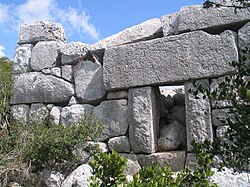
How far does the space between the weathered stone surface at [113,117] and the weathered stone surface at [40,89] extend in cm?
68

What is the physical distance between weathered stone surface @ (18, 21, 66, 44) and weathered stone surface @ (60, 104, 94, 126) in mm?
1378

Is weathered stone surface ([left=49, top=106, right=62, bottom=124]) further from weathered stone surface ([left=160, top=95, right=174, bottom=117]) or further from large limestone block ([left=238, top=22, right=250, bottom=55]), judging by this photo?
large limestone block ([left=238, top=22, right=250, bottom=55])

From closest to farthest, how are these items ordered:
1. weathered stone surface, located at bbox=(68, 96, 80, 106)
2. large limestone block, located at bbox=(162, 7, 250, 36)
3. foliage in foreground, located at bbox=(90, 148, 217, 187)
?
1. foliage in foreground, located at bbox=(90, 148, 217, 187)
2. large limestone block, located at bbox=(162, 7, 250, 36)
3. weathered stone surface, located at bbox=(68, 96, 80, 106)

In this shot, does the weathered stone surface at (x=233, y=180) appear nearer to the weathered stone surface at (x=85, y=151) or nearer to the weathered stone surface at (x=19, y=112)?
the weathered stone surface at (x=85, y=151)

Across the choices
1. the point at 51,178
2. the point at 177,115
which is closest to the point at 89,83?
the point at 177,115

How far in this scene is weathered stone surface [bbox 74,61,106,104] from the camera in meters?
5.40

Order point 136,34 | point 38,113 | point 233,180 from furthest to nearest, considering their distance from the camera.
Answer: point 38,113, point 136,34, point 233,180

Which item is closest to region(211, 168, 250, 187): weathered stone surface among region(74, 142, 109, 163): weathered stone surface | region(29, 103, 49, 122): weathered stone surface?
region(74, 142, 109, 163): weathered stone surface

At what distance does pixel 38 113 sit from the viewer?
5.62 m

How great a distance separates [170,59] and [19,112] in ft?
9.12

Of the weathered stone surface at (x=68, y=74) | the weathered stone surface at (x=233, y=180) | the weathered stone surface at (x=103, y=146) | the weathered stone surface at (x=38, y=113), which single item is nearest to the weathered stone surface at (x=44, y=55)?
the weathered stone surface at (x=68, y=74)

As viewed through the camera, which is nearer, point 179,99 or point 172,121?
point 172,121

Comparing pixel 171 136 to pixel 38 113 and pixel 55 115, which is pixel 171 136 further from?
pixel 38 113

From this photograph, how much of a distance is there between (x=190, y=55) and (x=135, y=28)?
3.91 ft
